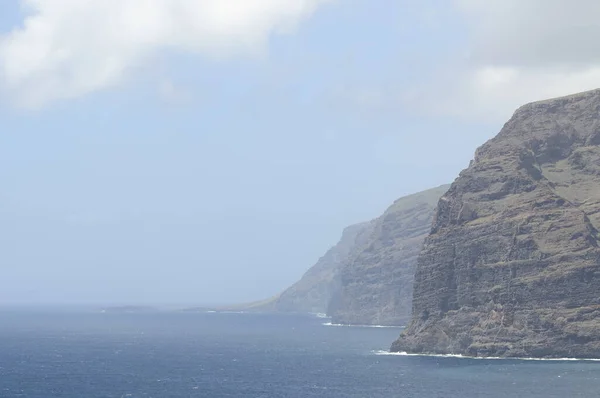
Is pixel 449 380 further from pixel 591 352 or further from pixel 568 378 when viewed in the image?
pixel 591 352

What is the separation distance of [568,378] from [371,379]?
32.4 meters

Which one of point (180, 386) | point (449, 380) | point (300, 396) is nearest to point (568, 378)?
point (449, 380)

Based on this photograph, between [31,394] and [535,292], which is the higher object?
[535,292]

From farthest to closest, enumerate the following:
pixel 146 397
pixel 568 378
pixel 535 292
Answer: pixel 535 292 < pixel 568 378 < pixel 146 397

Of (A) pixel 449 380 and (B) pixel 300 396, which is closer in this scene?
(B) pixel 300 396

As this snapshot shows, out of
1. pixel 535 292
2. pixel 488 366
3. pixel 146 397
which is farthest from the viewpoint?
pixel 535 292

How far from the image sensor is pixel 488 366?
18525 centimetres

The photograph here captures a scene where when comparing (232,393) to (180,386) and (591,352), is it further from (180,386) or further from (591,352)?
(591,352)

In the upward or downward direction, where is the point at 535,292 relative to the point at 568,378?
upward

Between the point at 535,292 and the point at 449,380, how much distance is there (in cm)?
3913

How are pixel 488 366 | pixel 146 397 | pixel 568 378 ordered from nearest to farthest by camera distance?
pixel 146 397, pixel 568 378, pixel 488 366

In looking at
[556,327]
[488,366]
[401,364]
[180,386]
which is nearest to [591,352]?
[556,327]

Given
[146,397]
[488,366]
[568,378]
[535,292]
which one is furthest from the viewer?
[535,292]

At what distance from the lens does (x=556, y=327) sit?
193500 mm
